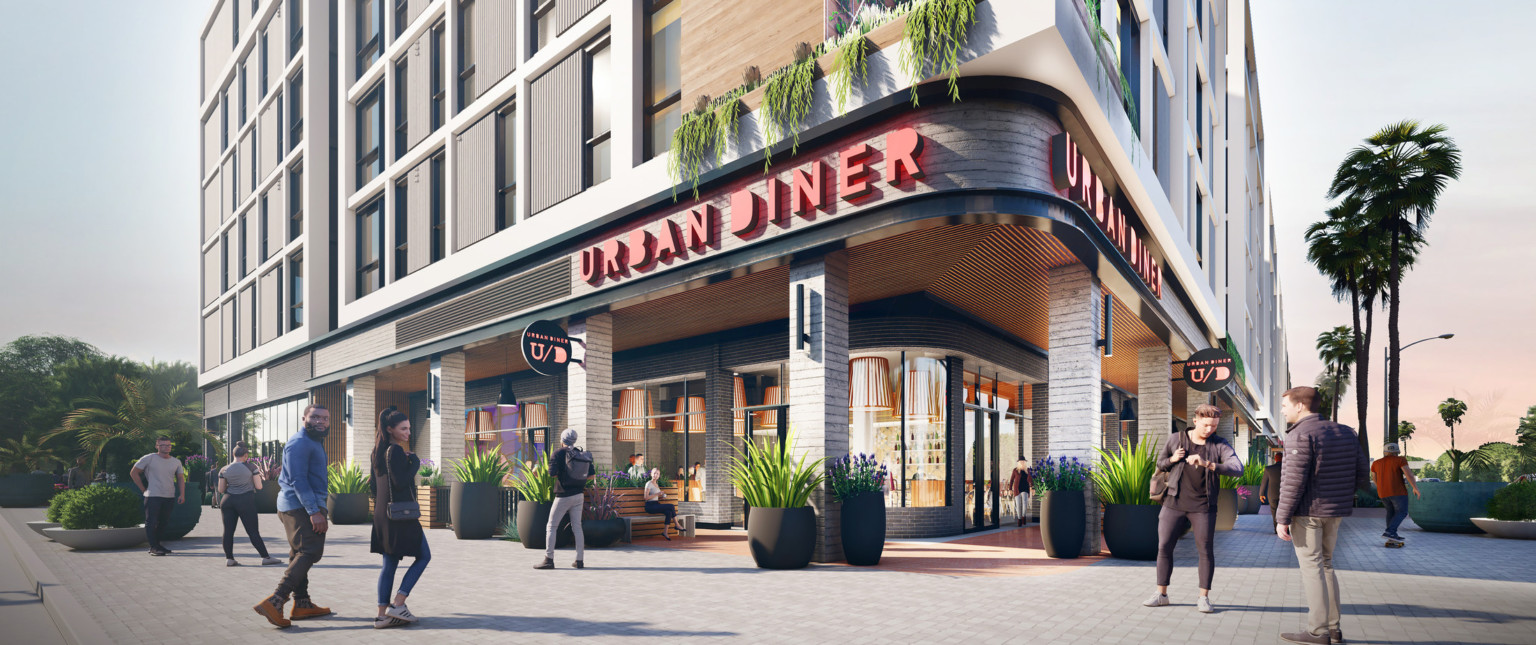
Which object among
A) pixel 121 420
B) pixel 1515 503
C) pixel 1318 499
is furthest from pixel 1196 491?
pixel 121 420

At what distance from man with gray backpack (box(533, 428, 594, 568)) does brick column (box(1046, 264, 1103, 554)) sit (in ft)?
20.4

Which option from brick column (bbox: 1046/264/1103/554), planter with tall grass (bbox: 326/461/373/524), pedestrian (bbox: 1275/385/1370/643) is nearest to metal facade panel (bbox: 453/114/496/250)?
planter with tall grass (bbox: 326/461/373/524)

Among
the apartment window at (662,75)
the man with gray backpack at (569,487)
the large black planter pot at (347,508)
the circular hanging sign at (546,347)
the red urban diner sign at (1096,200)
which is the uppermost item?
the apartment window at (662,75)

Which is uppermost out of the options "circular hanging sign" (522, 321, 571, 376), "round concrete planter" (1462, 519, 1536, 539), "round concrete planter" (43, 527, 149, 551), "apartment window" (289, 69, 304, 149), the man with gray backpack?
"apartment window" (289, 69, 304, 149)

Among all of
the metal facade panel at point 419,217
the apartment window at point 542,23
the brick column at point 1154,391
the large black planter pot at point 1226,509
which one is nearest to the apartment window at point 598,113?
the apartment window at point 542,23

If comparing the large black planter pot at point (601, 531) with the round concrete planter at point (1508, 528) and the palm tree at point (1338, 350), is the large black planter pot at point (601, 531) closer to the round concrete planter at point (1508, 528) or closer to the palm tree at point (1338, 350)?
the round concrete planter at point (1508, 528)

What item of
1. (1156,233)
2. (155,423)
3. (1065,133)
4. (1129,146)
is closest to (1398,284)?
(1156,233)

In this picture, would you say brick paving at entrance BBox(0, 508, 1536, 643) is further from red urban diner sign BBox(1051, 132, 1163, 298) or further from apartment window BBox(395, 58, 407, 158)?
apartment window BBox(395, 58, 407, 158)

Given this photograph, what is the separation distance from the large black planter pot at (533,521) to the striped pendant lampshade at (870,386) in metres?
5.78

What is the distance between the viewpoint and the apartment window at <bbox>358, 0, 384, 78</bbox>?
25609 mm

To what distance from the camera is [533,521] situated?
540 inches

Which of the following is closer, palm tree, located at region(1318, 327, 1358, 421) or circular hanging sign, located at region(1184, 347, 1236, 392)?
circular hanging sign, located at region(1184, 347, 1236, 392)

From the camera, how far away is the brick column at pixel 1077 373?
1235 cm

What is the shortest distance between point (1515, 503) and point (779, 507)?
1339 cm
